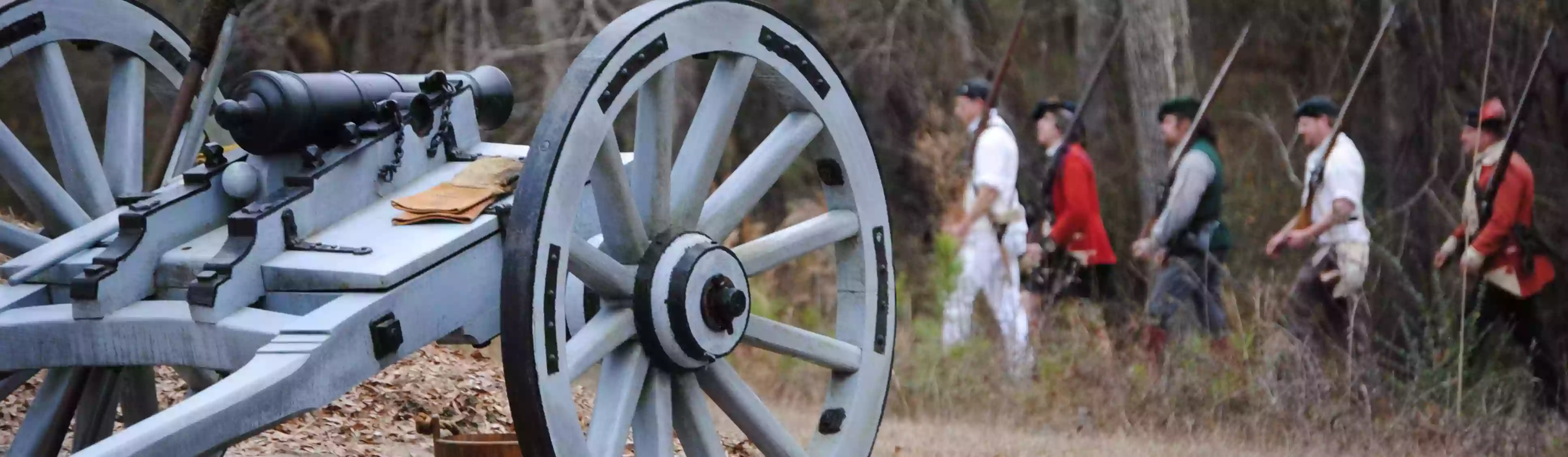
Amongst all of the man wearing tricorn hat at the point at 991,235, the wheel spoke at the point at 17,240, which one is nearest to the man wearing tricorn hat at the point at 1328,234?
the man wearing tricorn hat at the point at 991,235

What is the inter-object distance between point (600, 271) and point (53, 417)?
1.36m

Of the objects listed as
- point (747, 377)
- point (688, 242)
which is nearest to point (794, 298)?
point (747, 377)

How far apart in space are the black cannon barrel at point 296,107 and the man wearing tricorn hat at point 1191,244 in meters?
4.50

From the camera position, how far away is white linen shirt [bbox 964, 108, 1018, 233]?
7863 millimetres

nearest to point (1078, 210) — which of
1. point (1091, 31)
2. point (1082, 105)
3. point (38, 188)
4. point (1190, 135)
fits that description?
point (1082, 105)

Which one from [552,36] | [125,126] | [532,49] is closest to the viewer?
[125,126]

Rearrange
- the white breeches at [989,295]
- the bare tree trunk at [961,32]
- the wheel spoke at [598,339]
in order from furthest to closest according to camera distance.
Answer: the bare tree trunk at [961,32] → the white breeches at [989,295] → the wheel spoke at [598,339]

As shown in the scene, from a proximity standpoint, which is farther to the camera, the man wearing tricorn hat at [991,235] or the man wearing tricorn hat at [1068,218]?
the man wearing tricorn hat at [1068,218]

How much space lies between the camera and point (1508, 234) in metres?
6.90

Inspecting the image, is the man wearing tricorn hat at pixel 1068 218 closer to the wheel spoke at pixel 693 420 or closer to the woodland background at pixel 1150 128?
the woodland background at pixel 1150 128

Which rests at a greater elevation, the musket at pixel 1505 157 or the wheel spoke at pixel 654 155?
the wheel spoke at pixel 654 155

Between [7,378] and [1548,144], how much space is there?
7.14 meters

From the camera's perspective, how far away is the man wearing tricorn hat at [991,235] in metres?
7.69

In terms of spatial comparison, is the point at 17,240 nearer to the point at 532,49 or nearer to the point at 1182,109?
the point at 1182,109
